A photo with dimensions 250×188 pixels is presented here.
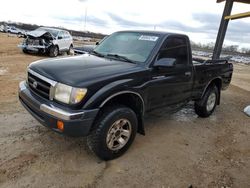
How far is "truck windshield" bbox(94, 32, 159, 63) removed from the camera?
396 centimetres

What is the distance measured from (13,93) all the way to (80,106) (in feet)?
12.8

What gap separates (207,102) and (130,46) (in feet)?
8.76

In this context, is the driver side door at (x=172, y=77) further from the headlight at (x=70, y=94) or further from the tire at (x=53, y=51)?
the tire at (x=53, y=51)

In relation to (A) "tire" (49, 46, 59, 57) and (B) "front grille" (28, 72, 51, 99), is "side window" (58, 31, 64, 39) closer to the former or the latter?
(A) "tire" (49, 46, 59, 57)

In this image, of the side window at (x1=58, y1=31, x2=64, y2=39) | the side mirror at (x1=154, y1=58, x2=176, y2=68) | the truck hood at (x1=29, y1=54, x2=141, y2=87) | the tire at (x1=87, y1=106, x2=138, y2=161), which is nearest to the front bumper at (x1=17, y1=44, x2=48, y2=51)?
the side window at (x1=58, y1=31, x2=64, y2=39)

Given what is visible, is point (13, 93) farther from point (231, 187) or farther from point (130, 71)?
point (231, 187)

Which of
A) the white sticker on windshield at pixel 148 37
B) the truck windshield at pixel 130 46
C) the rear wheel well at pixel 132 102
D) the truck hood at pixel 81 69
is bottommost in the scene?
the rear wheel well at pixel 132 102

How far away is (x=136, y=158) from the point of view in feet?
12.0

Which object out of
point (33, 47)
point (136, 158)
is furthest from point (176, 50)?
point (33, 47)

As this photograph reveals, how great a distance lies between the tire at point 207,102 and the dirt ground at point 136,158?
53cm

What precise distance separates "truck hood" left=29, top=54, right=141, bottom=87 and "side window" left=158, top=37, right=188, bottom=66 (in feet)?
2.51

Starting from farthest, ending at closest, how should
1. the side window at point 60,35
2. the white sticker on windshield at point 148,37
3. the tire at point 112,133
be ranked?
the side window at point 60,35
the white sticker on windshield at point 148,37
the tire at point 112,133

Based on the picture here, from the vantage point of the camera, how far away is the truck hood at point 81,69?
3032 mm

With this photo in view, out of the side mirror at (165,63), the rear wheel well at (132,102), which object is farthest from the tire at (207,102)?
the rear wheel well at (132,102)
